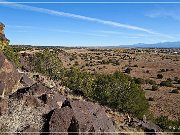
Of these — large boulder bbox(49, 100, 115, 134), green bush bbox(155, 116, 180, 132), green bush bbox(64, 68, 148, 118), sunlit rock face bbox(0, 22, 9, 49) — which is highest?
→ sunlit rock face bbox(0, 22, 9, 49)

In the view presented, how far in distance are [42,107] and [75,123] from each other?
324cm

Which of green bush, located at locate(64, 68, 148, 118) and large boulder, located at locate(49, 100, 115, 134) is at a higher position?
large boulder, located at locate(49, 100, 115, 134)

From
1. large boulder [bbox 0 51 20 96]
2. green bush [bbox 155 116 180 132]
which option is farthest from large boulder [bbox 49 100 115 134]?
green bush [bbox 155 116 180 132]

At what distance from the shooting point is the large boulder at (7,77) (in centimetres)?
2417

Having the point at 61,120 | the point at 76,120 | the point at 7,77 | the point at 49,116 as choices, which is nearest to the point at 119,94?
the point at 7,77

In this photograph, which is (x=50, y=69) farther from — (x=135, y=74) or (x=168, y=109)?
(x=135, y=74)

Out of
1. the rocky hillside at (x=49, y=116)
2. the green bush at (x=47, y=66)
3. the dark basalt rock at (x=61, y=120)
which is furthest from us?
the green bush at (x=47, y=66)

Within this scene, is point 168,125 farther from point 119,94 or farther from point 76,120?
point 76,120

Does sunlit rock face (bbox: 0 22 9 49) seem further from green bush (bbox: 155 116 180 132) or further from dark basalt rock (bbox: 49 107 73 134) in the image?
dark basalt rock (bbox: 49 107 73 134)

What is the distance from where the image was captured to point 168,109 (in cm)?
4625

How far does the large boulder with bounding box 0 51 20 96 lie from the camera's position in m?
24.2

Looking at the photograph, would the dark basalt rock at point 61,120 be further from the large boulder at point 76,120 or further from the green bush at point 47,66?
the green bush at point 47,66

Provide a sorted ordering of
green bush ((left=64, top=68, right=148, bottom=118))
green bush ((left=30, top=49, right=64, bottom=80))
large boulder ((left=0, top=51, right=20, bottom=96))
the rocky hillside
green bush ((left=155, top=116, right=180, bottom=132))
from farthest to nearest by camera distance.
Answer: green bush ((left=30, top=49, right=64, bottom=80)), green bush ((left=64, top=68, right=148, bottom=118)), green bush ((left=155, top=116, right=180, bottom=132)), large boulder ((left=0, top=51, right=20, bottom=96)), the rocky hillside

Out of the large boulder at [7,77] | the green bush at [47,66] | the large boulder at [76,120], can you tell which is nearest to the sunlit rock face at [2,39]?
the green bush at [47,66]
